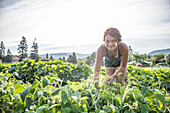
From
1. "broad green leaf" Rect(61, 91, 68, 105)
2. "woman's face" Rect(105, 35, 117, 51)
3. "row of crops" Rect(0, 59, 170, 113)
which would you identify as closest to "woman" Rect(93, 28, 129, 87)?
"woman's face" Rect(105, 35, 117, 51)

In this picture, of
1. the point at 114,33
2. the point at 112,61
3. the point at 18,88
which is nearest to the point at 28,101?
the point at 18,88

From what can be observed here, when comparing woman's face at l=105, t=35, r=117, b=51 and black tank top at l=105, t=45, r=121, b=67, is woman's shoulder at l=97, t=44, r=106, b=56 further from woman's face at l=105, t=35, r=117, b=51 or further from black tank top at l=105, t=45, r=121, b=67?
woman's face at l=105, t=35, r=117, b=51

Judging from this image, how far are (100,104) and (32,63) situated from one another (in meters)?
3.95

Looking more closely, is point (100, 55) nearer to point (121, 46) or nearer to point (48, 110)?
point (121, 46)

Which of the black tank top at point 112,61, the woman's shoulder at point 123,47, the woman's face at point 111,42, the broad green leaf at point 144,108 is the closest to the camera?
the broad green leaf at point 144,108

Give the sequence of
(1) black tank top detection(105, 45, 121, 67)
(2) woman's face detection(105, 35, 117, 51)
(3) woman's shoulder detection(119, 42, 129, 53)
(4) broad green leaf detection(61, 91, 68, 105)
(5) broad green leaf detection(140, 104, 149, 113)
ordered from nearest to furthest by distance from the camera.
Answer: (4) broad green leaf detection(61, 91, 68, 105) < (5) broad green leaf detection(140, 104, 149, 113) < (2) woman's face detection(105, 35, 117, 51) < (3) woman's shoulder detection(119, 42, 129, 53) < (1) black tank top detection(105, 45, 121, 67)

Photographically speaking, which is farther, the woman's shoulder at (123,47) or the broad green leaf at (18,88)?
the woman's shoulder at (123,47)

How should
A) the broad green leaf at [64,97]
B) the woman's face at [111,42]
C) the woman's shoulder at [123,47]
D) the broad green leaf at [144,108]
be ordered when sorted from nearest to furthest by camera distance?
the broad green leaf at [64,97]
the broad green leaf at [144,108]
the woman's face at [111,42]
the woman's shoulder at [123,47]

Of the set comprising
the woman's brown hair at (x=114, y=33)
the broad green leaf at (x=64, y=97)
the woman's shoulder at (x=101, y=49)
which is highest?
the woman's brown hair at (x=114, y=33)

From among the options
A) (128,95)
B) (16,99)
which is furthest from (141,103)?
(16,99)

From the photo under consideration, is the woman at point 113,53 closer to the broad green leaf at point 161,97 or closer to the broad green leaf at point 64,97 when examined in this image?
the broad green leaf at point 161,97

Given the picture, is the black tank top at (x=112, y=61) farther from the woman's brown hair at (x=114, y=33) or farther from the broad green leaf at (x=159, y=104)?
the broad green leaf at (x=159, y=104)

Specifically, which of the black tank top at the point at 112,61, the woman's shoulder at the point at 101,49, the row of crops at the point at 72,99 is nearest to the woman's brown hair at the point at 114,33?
the woman's shoulder at the point at 101,49

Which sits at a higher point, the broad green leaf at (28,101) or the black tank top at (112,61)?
the black tank top at (112,61)
